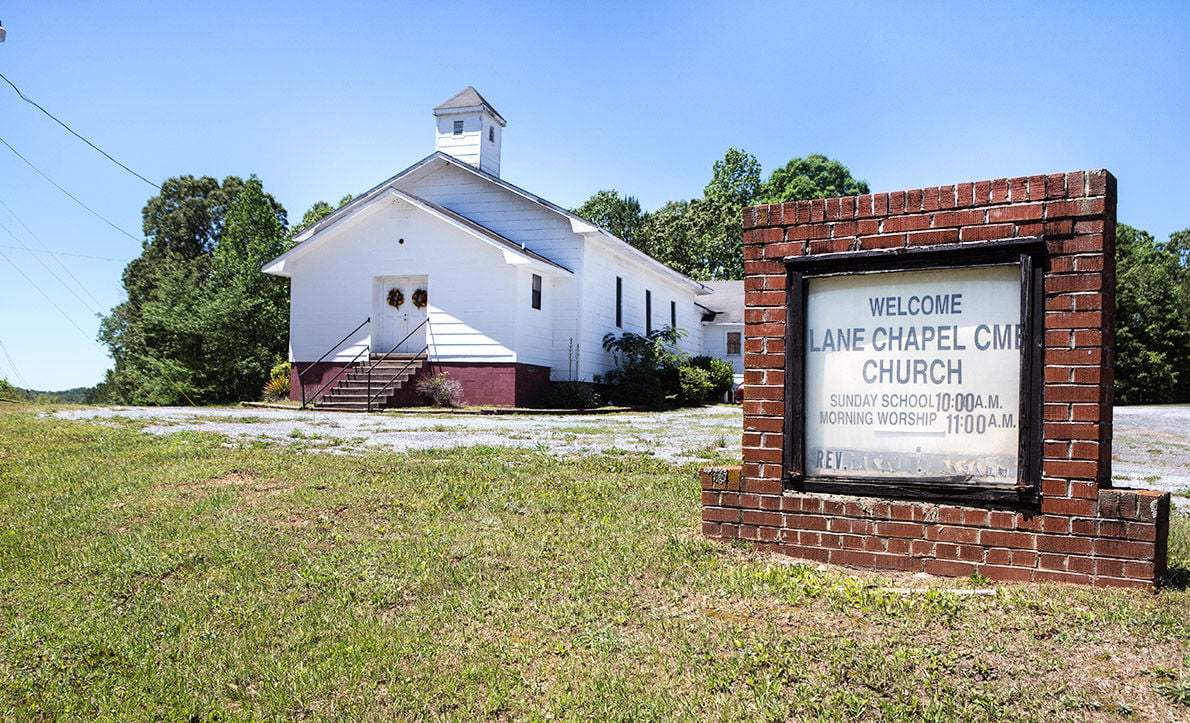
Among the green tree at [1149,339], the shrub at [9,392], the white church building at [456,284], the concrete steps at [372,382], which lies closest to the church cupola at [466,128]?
the white church building at [456,284]

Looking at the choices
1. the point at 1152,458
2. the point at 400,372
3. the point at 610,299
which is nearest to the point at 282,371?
the point at 400,372

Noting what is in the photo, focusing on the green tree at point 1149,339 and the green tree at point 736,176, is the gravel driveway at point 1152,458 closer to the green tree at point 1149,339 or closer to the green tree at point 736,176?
the green tree at point 1149,339

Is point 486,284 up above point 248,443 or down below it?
above

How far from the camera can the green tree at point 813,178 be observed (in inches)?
2245

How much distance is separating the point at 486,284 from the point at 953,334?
1756 cm

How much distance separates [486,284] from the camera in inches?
848

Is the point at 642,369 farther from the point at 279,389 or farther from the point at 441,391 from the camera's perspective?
the point at 279,389

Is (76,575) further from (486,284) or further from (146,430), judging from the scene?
(486,284)

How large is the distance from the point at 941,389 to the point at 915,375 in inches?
6.2

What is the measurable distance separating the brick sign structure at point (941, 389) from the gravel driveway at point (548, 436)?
433 centimetres

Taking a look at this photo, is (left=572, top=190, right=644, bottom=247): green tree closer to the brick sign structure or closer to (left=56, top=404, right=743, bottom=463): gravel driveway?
(left=56, top=404, right=743, bottom=463): gravel driveway

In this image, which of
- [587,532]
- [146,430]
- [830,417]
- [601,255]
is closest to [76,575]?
[587,532]

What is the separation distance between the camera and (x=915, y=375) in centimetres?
479

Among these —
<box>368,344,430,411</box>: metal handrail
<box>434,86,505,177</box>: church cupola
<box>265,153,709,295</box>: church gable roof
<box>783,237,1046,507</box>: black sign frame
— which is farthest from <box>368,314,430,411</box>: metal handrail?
<box>783,237,1046,507</box>: black sign frame
